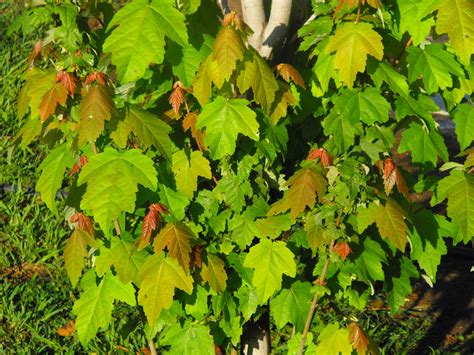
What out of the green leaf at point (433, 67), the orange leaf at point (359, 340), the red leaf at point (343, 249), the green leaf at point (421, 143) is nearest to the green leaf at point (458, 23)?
the green leaf at point (433, 67)

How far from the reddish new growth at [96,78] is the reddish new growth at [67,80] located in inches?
1.7

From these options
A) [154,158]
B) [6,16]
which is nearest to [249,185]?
[154,158]

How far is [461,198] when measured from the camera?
109 inches

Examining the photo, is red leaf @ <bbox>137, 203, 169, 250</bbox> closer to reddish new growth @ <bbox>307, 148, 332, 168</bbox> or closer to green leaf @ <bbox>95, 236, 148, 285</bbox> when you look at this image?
green leaf @ <bbox>95, 236, 148, 285</bbox>

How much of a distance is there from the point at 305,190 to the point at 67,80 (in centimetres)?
87

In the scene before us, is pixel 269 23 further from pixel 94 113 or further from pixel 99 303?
pixel 99 303

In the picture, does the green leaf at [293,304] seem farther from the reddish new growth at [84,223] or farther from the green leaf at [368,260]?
the reddish new growth at [84,223]

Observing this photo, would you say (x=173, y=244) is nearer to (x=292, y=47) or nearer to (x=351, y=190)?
(x=351, y=190)

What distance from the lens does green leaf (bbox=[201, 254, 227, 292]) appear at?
9.27 ft

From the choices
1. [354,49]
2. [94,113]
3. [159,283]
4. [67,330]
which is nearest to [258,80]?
[354,49]

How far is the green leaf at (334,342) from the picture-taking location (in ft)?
9.73

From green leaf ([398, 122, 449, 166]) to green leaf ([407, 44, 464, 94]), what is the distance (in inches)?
5.9

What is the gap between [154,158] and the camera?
2889 mm

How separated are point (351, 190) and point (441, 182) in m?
0.44
